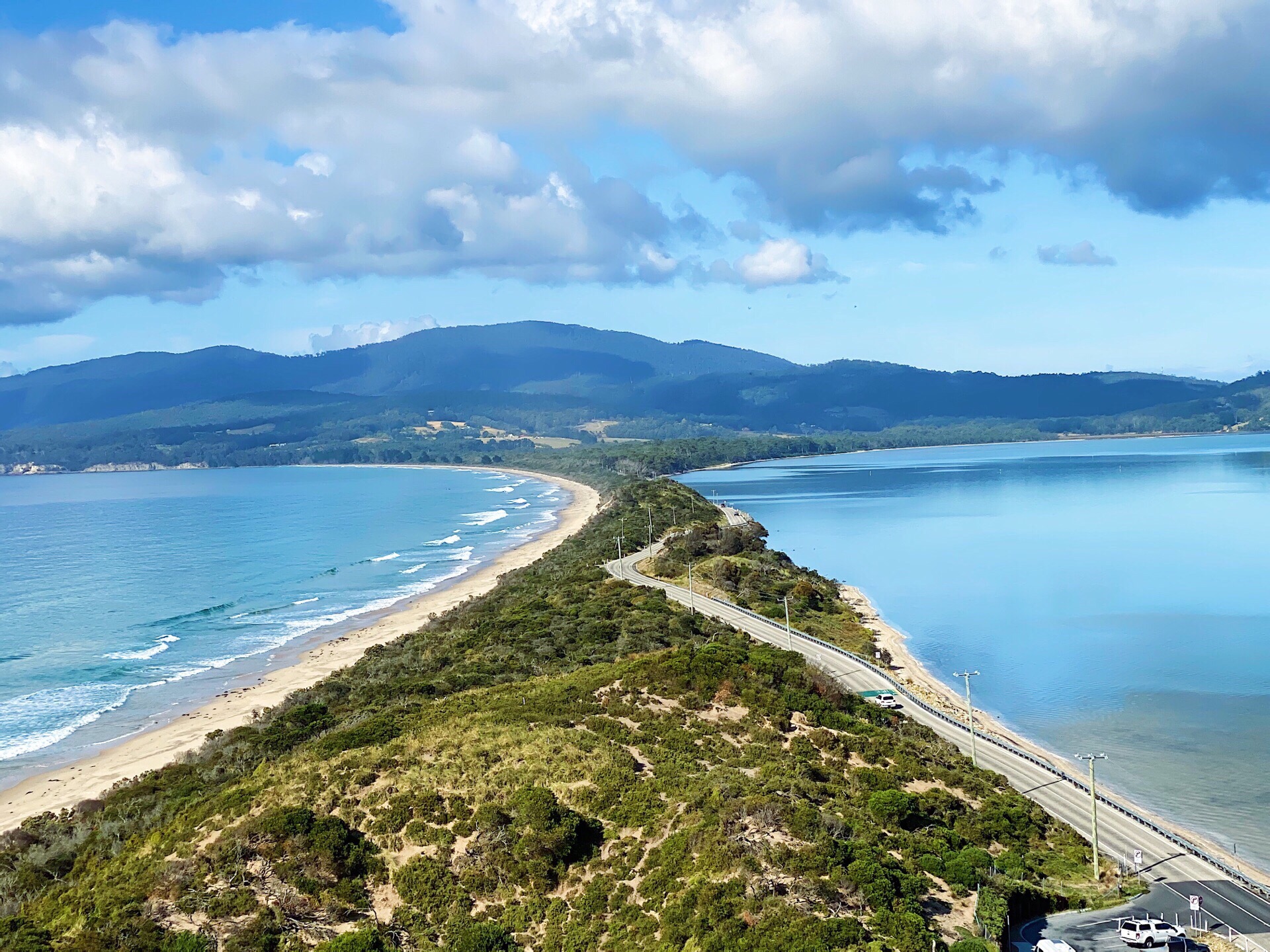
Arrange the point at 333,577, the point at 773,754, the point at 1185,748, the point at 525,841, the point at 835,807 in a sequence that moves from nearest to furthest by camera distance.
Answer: the point at 525,841 < the point at 835,807 < the point at 773,754 < the point at 1185,748 < the point at 333,577

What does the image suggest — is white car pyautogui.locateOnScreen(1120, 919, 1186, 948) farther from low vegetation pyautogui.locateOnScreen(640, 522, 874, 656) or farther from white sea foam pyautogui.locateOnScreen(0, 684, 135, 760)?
white sea foam pyautogui.locateOnScreen(0, 684, 135, 760)

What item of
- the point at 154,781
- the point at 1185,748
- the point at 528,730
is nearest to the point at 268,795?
the point at 528,730

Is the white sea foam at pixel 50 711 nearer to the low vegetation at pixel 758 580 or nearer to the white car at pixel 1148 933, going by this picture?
the low vegetation at pixel 758 580

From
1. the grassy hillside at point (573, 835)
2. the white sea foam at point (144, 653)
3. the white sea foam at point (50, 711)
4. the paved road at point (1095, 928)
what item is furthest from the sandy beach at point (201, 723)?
the paved road at point (1095, 928)

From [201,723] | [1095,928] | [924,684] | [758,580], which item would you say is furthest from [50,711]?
[1095,928]

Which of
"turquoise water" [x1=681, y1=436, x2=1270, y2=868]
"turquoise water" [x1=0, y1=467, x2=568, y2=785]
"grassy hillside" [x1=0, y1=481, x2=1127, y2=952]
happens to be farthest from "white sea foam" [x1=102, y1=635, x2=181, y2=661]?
"turquoise water" [x1=681, y1=436, x2=1270, y2=868]

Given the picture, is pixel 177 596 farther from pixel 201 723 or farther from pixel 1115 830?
pixel 1115 830

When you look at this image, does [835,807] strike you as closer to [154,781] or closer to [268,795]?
[268,795]
